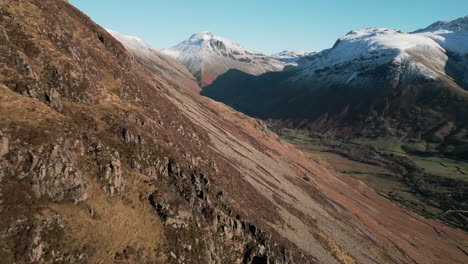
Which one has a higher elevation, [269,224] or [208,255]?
[208,255]

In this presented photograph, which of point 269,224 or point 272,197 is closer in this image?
point 269,224

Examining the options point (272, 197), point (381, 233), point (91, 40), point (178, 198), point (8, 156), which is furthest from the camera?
point (381, 233)

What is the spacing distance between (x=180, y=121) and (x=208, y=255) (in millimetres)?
33125

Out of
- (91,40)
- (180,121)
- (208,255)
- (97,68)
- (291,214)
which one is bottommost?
(291,214)

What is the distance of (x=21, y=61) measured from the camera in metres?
35.2

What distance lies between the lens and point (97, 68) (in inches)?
2034

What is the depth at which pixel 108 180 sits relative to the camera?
32.7 m

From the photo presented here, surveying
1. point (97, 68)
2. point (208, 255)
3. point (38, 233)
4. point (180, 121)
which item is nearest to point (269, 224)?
point (208, 255)

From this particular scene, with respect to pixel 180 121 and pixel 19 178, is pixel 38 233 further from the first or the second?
pixel 180 121

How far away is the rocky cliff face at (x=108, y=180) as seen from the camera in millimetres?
26344

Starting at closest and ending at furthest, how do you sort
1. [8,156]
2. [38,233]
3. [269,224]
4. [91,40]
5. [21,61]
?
[38,233]
[8,156]
[21,61]
[269,224]
[91,40]

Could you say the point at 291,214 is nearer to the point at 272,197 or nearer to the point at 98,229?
the point at 272,197

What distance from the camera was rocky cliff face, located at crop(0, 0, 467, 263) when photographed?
26344 mm

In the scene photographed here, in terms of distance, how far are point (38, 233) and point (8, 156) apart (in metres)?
7.17
